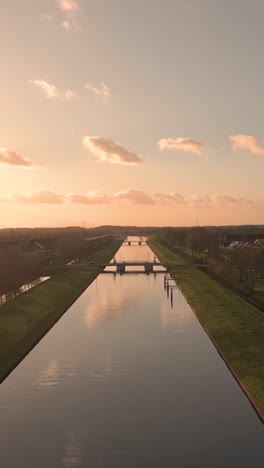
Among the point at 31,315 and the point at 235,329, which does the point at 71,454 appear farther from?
the point at 31,315

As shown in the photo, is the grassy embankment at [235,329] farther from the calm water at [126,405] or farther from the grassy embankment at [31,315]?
the grassy embankment at [31,315]

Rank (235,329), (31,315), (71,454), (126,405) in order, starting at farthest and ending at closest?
(31,315), (235,329), (126,405), (71,454)

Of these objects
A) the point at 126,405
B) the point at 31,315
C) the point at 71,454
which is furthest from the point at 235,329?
the point at 71,454

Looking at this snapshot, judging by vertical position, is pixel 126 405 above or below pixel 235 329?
below

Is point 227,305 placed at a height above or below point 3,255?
below

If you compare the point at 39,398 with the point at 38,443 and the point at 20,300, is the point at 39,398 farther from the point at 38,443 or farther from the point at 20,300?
the point at 20,300

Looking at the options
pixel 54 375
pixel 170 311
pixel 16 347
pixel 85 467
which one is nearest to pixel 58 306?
pixel 170 311
